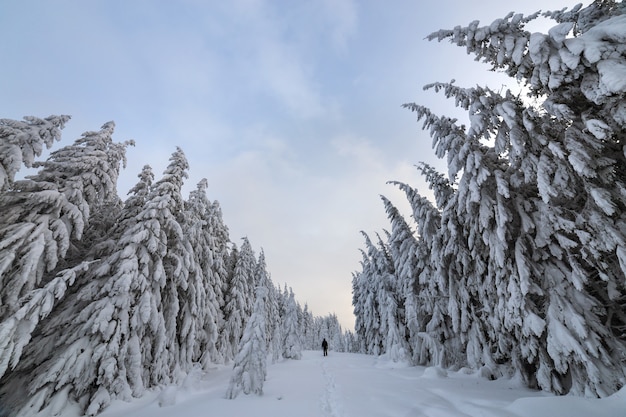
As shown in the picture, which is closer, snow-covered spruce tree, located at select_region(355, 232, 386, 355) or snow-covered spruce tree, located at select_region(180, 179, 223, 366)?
snow-covered spruce tree, located at select_region(180, 179, 223, 366)

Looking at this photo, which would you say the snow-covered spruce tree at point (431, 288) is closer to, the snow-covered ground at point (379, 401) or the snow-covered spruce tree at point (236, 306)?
the snow-covered ground at point (379, 401)

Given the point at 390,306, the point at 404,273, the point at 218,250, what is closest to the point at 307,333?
the point at 390,306

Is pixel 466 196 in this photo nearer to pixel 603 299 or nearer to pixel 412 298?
pixel 603 299

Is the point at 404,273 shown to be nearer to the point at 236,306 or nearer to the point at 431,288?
the point at 431,288

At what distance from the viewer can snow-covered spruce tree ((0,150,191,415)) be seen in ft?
34.7

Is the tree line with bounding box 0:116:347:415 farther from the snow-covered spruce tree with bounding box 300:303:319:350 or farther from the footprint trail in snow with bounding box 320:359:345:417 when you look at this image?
the snow-covered spruce tree with bounding box 300:303:319:350

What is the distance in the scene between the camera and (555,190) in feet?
28.8

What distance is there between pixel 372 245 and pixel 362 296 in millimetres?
11069

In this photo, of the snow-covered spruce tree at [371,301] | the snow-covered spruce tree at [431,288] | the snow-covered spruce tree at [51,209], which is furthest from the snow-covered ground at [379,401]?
the snow-covered spruce tree at [371,301]

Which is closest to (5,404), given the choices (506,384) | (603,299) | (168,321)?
(168,321)

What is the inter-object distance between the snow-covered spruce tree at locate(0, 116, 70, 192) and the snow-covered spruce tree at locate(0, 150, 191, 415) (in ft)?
14.9

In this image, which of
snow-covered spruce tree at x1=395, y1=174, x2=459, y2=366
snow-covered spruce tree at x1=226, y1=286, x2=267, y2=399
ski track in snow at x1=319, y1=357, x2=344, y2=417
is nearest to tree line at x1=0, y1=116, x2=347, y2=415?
snow-covered spruce tree at x1=226, y1=286, x2=267, y2=399

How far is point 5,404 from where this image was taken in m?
10.3

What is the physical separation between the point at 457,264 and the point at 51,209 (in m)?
19.0
